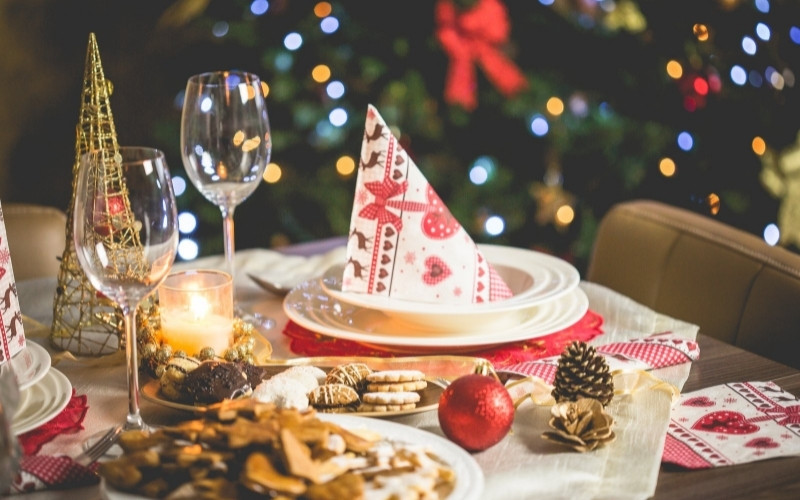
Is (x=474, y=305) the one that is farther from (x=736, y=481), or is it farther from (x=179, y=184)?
(x=179, y=184)

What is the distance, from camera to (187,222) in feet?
8.55

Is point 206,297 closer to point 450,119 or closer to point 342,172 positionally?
point 342,172

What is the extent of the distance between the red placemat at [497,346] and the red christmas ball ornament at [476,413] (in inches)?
8.6

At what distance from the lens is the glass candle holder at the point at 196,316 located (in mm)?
1050

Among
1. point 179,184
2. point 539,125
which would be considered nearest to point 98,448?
point 179,184

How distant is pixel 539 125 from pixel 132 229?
6.94 feet

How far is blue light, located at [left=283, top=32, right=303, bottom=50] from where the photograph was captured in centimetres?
249

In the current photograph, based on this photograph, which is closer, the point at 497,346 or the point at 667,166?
the point at 497,346

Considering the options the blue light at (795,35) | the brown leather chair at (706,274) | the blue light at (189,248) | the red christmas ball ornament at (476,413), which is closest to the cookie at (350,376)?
the red christmas ball ornament at (476,413)

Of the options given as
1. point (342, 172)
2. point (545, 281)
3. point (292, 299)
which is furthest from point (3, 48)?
point (545, 281)

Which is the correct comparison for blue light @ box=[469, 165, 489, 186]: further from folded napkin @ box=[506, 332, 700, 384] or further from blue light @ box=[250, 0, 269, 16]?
folded napkin @ box=[506, 332, 700, 384]

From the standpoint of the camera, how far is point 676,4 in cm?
284

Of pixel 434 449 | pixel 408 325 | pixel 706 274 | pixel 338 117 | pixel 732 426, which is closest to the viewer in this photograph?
pixel 434 449

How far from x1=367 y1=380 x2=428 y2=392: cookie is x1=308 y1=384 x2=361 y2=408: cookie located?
2 cm
